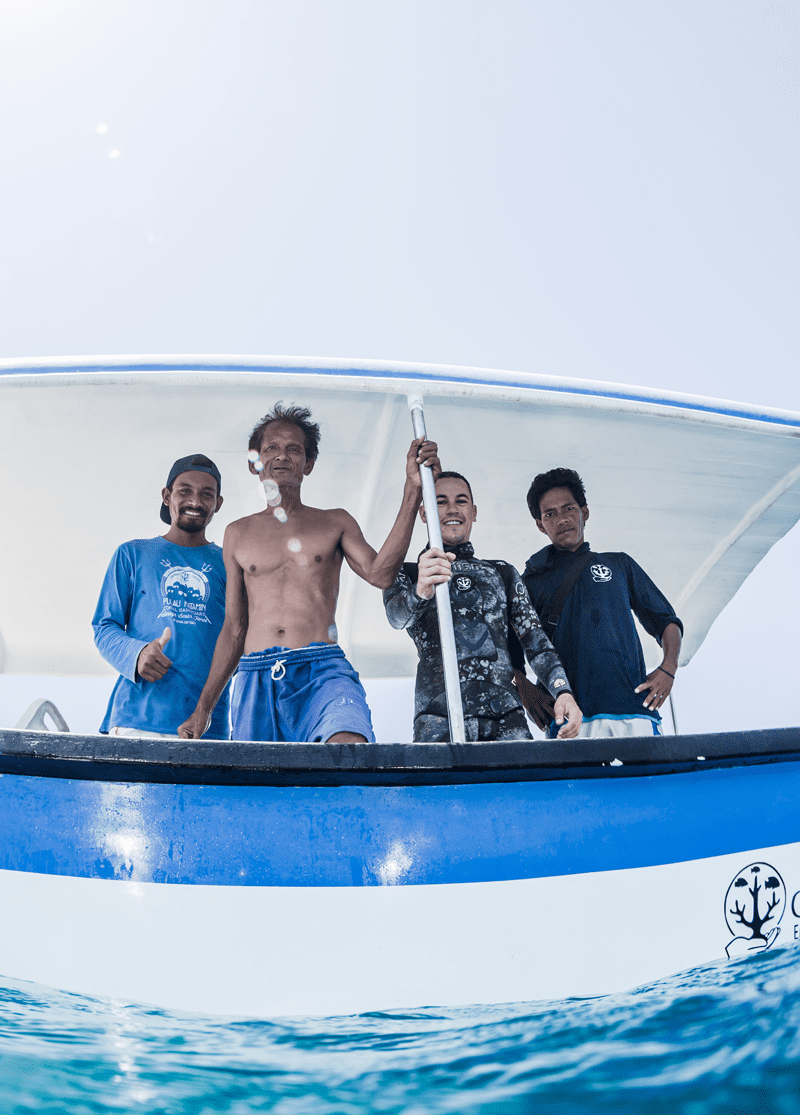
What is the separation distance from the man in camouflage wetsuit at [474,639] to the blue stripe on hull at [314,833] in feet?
1.93

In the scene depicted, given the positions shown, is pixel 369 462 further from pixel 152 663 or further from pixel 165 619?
pixel 152 663

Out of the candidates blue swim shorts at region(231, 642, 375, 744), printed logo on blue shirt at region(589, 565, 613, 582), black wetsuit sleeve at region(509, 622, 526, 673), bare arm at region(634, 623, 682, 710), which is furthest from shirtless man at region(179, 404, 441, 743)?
bare arm at region(634, 623, 682, 710)

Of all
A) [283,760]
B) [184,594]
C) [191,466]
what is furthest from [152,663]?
[283,760]

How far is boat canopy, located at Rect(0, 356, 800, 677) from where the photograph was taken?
2.46 m

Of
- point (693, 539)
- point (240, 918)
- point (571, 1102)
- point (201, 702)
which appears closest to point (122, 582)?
point (201, 702)

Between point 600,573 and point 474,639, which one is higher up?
point 600,573

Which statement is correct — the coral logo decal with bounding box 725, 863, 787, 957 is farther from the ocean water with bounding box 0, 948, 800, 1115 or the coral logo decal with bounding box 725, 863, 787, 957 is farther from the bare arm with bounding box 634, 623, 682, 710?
the bare arm with bounding box 634, 623, 682, 710

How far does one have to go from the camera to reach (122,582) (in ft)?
10.00

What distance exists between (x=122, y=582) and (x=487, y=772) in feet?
6.17

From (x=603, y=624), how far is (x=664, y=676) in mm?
350

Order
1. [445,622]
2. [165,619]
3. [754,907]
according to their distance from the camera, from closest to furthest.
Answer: [754,907] < [445,622] < [165,619]

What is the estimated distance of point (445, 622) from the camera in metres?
2.23

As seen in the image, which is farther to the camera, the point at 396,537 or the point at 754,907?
the point at 396,537

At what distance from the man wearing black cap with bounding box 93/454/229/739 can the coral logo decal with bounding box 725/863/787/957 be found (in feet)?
6.73
